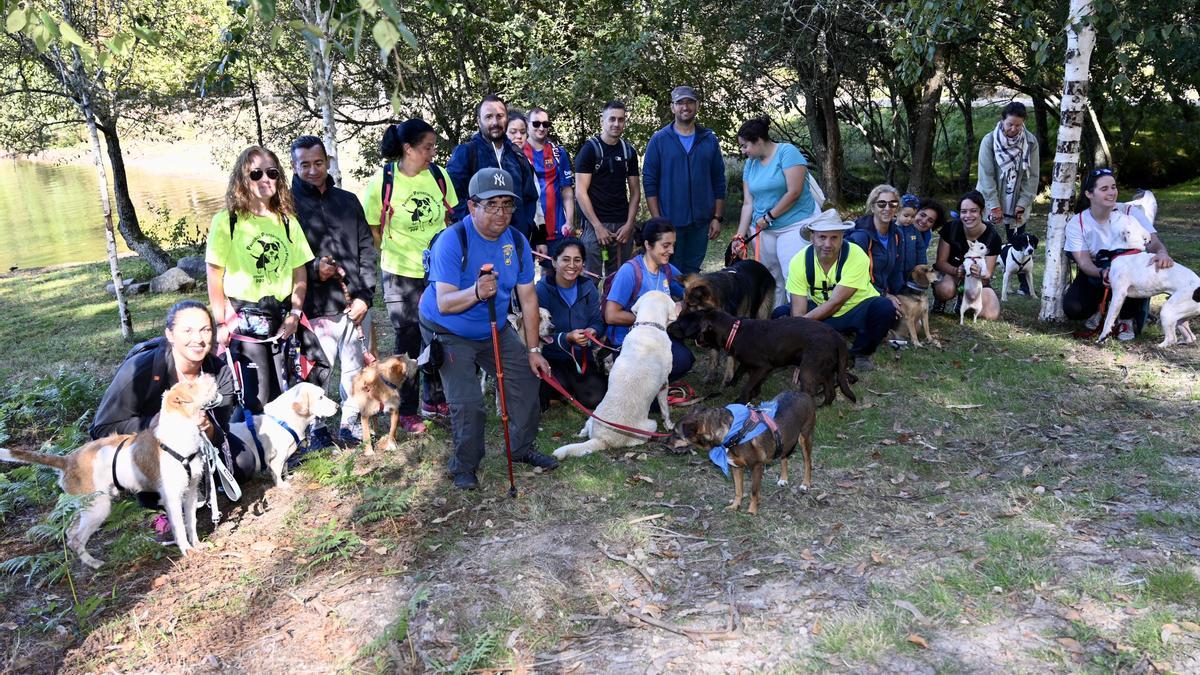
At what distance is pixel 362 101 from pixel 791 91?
8237mm

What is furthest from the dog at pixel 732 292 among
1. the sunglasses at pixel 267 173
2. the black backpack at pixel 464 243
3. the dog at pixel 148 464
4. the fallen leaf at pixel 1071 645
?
the dog at pixel 148 464

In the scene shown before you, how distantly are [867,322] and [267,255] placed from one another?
4.58 meters

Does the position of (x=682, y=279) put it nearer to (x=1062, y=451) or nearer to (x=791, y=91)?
(x=1062, y=451)

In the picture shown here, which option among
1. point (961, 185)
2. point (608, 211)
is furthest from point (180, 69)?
point (961, 185)

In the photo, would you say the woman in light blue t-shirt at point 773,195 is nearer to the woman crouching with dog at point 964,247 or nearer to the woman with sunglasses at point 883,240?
the woman with sunglasses at point 883,240

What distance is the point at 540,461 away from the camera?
16.9 feet

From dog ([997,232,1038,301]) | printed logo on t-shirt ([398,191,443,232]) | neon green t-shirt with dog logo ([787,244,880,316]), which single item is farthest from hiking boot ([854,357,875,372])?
printed logo on t-shirt ([398,191,443,232])

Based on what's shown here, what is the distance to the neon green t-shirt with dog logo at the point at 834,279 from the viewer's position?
6.29 metres

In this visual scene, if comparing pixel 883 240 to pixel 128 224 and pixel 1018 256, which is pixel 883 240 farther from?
pixel 128 224

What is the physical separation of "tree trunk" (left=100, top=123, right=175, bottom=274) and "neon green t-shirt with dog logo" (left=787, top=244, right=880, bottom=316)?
1182cm

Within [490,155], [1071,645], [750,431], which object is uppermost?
[490,155]

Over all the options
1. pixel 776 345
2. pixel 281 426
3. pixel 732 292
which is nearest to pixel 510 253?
pixel 281 426

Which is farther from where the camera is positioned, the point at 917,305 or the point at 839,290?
the point at 917,305

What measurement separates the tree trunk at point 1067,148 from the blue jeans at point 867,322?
192cm
